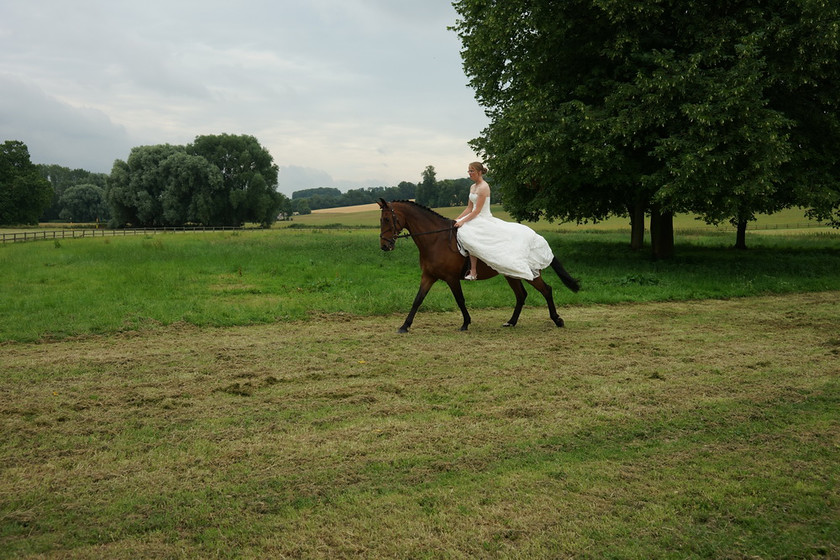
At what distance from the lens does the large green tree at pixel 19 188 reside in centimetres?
7144

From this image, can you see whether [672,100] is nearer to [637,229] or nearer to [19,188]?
[637,229]

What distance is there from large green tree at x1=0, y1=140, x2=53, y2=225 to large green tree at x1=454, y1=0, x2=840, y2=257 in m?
73.2

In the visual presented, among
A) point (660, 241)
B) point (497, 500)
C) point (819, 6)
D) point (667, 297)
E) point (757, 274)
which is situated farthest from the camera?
point (660, 241)

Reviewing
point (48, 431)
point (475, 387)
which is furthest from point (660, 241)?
point (48, 431)

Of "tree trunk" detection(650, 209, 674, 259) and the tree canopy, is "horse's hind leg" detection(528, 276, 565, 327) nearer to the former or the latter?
"tree trunk" detection(650, 209, 674, 259)

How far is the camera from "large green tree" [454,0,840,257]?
16.1 m

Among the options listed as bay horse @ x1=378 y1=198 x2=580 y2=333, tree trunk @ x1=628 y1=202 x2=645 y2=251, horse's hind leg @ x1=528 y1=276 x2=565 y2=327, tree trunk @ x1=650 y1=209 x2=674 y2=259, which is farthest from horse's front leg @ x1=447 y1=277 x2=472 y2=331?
tree trunk @ x1=628 y1=202 x2=645 y2=251

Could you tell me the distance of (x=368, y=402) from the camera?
6.16 m

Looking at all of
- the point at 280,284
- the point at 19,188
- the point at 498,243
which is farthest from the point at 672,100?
the point at 19,188

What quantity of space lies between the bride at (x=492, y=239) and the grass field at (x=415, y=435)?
4.18 feet

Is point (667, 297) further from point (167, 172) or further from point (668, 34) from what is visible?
point (167, 172)

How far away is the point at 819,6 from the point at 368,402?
697 inches

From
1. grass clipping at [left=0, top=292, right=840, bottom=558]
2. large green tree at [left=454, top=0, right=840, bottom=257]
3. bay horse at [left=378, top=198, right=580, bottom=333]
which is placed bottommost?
grass clipping at [left=0, top=292, right=840, bottom=558]

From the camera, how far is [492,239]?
1041 cm
